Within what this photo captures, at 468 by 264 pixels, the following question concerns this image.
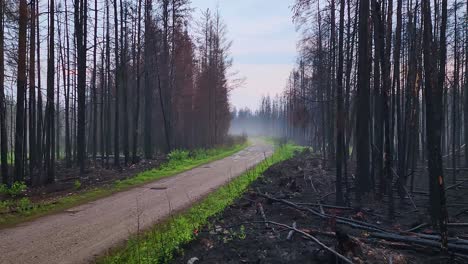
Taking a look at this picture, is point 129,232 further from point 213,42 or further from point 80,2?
point 213,42

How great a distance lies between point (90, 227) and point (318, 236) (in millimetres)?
4851

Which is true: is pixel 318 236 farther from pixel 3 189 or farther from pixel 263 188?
pixel 3 189

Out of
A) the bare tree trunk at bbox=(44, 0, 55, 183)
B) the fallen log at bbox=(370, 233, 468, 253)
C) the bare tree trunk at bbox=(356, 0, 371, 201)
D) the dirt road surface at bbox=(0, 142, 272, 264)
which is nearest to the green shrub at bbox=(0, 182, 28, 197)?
the bare tree trunk at bbox=(44, 0, 55, 183)

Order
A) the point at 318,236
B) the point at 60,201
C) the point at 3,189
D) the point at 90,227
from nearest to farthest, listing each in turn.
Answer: the point at 318,236 → the point at 90,227 → the point at 60,201 → the point at 3,189

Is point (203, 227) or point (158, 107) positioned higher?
point (158, 107)

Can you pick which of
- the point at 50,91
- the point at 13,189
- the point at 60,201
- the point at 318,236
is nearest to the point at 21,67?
the point at 50,91

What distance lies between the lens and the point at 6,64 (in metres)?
15.2

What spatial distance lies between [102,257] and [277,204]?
5358 millimetres

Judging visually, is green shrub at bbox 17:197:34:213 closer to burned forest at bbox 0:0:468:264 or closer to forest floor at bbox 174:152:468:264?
burned forest at bbox 0:0:468:264

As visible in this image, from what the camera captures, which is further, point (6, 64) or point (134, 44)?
point (134, 44)

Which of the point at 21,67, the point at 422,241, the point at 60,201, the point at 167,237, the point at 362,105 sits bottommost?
the point at 60,201

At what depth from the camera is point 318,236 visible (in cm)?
741

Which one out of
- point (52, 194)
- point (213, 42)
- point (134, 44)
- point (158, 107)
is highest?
point (213, 42)

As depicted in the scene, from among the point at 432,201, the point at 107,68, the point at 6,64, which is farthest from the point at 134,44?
the point at 432,201
